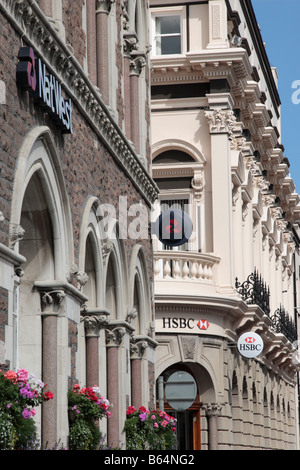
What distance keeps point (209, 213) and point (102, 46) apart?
16066 mm

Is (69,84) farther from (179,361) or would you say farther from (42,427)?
(179,361)

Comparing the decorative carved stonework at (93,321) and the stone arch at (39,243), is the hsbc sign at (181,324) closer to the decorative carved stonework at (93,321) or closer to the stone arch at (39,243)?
the decorative carved stonework at (93,321)

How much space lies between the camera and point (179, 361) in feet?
114

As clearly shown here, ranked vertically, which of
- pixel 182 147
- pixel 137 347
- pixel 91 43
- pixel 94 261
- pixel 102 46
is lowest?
pixel 137 347

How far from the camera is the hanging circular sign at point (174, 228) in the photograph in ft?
104

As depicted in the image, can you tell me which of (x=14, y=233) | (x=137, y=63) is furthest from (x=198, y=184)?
(x=14, y=233)

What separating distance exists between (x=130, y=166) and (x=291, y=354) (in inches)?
1247

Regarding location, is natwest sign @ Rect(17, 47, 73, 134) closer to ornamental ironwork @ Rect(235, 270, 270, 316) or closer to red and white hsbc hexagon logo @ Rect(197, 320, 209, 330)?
red and white hsbc hexagon logo @ Rect(197, 320, 209, 330)

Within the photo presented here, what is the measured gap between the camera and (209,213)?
3806cm

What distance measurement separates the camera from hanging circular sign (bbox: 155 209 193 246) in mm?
31719

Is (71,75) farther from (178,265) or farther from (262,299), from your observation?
(262,299)

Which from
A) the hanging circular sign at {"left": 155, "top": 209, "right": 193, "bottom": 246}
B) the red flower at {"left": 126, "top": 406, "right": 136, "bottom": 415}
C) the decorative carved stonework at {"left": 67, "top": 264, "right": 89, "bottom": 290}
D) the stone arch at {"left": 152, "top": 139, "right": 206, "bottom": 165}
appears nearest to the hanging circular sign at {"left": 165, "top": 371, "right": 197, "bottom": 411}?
the red flower at {"left": 126, "top": 406, "right": 136, "bottom": 415}

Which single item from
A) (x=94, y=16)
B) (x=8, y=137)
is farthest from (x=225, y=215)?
(x=8, y=137)
